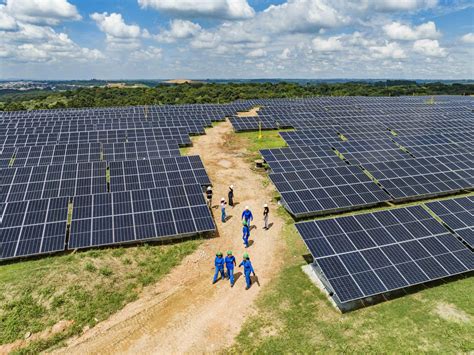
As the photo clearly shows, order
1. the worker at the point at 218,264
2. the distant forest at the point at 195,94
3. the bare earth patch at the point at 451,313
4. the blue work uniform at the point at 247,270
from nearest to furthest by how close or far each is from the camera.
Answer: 1. the bare earth patch at the point at 451,313
2. the blue work uniform at the point at 247,270
3. the worker at the point at 218,264
4. the distant forest at the point at 195,94

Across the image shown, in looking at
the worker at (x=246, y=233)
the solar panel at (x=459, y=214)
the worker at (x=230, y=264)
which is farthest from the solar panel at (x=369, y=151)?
the worker at (x=230, y=264)

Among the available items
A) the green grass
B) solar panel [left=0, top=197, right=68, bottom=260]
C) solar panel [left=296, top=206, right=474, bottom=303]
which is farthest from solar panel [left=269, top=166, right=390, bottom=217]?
solar panel [left=0, top=197, right=68, bottom=260]

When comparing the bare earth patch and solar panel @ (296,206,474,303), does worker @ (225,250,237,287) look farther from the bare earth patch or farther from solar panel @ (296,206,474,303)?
the bare earth patch

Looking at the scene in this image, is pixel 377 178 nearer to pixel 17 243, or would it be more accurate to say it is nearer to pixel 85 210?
pixel 85 210

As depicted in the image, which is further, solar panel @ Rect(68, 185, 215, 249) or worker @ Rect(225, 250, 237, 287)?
solar panel @ Rect(68, 185, 215, 249)

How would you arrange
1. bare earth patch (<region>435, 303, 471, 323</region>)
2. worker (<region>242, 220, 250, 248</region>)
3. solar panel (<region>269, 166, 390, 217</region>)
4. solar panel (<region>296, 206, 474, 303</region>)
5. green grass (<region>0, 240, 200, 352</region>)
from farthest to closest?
solar panel (<region>269, 166, 390, 217</region>)
worker (<region>242, 220, 250, 248</region>)
solar panel (<region>296, 206, 474, 303</region>)
bare earth patch (<region>435, 303, 471, 323</region>)
green grass (<region>0, 240, 200, 352</region>)

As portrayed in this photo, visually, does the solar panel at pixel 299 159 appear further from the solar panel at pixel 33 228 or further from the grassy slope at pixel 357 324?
the solar panel at pixel 33 228

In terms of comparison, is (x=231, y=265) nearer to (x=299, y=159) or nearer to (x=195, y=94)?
→ (x=299, y=159)
